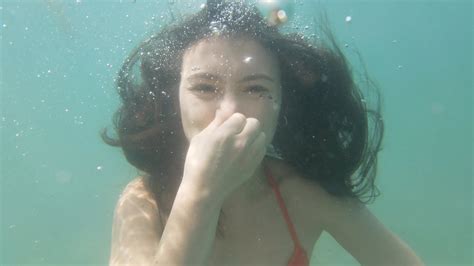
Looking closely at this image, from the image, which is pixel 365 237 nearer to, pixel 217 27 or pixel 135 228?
pixel 135 228

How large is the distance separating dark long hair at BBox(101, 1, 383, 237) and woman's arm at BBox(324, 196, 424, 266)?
13 cm

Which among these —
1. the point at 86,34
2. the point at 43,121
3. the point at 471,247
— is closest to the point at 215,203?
the point at 471,247

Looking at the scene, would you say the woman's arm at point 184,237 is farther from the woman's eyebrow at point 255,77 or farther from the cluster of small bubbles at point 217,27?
the cluster of small bubbles at point 217,27

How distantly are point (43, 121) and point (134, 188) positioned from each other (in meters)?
50.9

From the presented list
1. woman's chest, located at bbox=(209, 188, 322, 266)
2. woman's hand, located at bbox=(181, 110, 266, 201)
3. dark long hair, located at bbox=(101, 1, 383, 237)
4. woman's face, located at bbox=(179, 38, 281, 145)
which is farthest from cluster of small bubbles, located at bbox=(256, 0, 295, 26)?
woman's chest, located at bbox=(209, 188, 322, 266)

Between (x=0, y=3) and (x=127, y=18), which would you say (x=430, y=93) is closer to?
(x=127, y=18)

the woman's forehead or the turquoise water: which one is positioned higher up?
the woman's forehead

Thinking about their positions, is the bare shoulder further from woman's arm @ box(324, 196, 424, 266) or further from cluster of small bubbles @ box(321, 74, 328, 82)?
cluster of small bubbles @ box(321, 74, 328, 82)

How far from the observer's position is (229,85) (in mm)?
2498

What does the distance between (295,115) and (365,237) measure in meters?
0.94

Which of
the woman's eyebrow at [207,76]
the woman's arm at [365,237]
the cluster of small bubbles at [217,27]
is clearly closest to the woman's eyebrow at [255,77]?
the woman's eyebrow at [207,76]

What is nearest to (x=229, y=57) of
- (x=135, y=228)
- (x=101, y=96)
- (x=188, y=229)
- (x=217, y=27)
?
(x=217, y=27)

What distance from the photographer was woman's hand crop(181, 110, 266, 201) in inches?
87.5

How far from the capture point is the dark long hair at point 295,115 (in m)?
3.06
